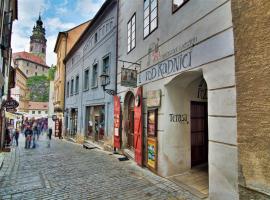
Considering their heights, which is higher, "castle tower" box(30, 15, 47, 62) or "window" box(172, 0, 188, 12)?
"castle tower" box(30, 15, 47, 62)

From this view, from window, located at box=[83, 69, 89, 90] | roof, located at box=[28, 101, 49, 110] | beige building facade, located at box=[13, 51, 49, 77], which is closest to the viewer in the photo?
window, located at box=[83, 69, 89, 90]

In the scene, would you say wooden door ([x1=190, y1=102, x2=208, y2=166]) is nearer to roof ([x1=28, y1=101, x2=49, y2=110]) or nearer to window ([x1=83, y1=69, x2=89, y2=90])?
window ([x1=83, y1=69, x2=89, y2=90])

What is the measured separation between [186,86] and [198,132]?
1640 mm

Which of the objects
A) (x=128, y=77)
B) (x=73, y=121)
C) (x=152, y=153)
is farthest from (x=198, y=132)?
(x=73, y=121)

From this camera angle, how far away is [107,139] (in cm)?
1220

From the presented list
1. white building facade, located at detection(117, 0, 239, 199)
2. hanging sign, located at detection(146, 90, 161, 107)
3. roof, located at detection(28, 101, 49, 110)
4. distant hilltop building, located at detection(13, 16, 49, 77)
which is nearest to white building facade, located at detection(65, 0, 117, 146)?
white building facade, located at detection(117, 0, 239, 199)

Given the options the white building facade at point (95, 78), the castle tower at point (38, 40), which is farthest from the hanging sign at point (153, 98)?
the castle tower at point (38, 40)

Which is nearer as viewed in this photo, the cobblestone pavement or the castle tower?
the cobblestone pavement

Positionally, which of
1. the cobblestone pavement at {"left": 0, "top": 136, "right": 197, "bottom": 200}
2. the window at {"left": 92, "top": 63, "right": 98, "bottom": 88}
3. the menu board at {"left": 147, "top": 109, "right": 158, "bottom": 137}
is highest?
the window at {"left": 92, "top": 63, "right": 98, "bottom": 88}

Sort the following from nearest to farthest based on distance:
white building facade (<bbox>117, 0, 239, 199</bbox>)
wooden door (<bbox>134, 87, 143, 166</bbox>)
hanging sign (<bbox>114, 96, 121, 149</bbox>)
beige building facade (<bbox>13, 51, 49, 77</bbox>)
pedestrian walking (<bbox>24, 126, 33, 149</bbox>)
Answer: white building facade (<bbox>117, 0, 239, 199</bbox>)
wooden door (<bbox>134, 87, 143, 166</bbox>)
hanging sign (<bbox>114, 96, 121, 149</bbox>)
pedestrian walking (<bbox>24, 126, 33, 149</bbox>)
beige building facade (<bbox>13, 51, 49, 77</bbox>)

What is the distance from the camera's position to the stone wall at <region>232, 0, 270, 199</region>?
3.08 m

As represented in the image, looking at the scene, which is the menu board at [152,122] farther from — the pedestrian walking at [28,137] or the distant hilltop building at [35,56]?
the distant hilltop building at [35,56]

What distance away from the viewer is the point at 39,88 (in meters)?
79.6

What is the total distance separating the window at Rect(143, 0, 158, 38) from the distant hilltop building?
8551 cm
